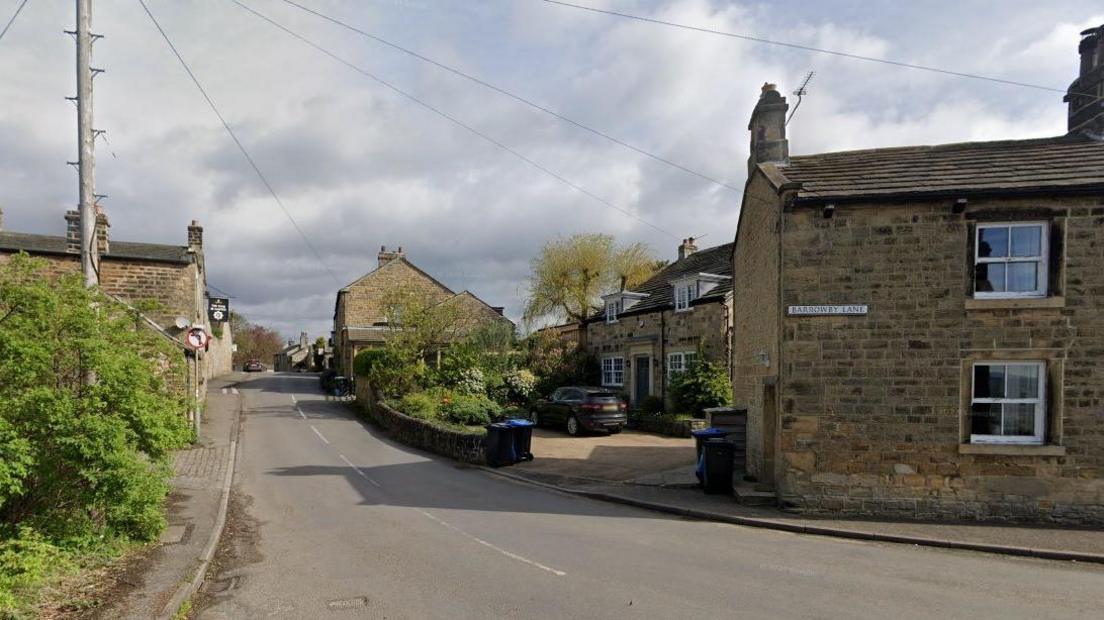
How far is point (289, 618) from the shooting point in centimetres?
591

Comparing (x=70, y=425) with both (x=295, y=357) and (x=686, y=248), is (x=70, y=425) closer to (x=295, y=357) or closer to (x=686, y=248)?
(x=686, y=248)

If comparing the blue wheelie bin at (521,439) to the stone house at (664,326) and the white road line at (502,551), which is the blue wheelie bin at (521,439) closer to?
the white road line at (502,551)

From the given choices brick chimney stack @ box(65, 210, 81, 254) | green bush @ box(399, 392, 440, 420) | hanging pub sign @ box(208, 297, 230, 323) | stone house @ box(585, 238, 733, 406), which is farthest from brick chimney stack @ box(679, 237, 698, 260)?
hanging pub sign @ box(208, 297, 230, 323)

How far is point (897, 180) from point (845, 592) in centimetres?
717

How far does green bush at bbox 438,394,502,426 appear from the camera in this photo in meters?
21.0

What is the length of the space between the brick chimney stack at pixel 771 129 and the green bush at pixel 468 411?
41.2 ft

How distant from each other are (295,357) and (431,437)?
83278 millimetres

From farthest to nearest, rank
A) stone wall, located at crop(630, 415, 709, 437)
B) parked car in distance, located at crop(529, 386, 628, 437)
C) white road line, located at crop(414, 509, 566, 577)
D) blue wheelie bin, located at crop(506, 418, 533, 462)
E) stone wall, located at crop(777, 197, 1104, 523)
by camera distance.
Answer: parked car in distance, located at crop(529, 386, 628, 437)
stone wall, located at crop(630, 415, 709, 437)
blue wheelie bin, located at crop(506, 418, 533, 462)
stone wall, located at crop(777, 197, 1104, 523)
white road line, located at crop(414, 509, 566, 577)

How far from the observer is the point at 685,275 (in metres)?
23.7

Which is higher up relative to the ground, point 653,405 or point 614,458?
point 653,405

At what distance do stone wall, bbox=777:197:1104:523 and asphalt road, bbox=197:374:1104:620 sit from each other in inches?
68.4

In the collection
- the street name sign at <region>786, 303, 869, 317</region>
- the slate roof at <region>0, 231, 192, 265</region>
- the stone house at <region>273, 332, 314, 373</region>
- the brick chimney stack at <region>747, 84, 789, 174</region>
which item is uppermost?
the brick chimney stack at <region>747, 84, 789, 174</region>

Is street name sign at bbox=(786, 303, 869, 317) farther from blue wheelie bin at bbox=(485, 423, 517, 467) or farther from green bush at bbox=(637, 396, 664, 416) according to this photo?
green bush at bbox=(637, 396, 664, 416)

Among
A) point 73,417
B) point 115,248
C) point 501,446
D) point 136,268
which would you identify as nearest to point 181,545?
point 73,417
